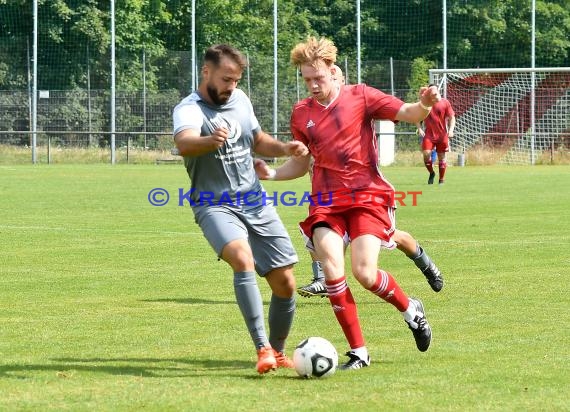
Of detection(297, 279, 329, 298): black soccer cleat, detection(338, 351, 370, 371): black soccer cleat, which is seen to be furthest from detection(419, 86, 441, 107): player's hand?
detection(297, 279, 329, 298): black soccer cleat

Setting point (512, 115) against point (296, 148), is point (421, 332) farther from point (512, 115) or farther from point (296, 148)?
point (512, 115)

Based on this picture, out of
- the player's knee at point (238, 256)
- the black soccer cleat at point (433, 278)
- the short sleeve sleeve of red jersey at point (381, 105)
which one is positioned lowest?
the black soccer cleat at point (433, 278)

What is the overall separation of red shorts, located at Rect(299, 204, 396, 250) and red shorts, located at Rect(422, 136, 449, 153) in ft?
64.8

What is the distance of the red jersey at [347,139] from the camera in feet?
24.7

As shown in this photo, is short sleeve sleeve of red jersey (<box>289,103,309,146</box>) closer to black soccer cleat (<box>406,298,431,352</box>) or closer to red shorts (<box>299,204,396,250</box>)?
red shorts (<box>299,204,396,250</box>)

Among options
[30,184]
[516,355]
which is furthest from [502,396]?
[30,184]

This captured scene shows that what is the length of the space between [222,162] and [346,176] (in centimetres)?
87

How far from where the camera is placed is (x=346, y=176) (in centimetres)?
751

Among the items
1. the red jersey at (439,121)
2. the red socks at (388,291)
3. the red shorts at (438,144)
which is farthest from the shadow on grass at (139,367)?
the red shorts at (438,144)

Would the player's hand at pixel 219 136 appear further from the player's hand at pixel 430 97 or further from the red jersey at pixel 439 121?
the red jersey at pixel 439 121

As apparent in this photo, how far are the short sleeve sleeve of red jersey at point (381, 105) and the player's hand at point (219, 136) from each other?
1.33 meters

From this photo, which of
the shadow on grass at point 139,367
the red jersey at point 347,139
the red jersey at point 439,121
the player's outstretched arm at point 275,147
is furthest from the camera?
the red jersey at point 439,121

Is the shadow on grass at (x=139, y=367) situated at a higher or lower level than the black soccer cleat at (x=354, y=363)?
lower

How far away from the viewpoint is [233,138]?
7.05m
